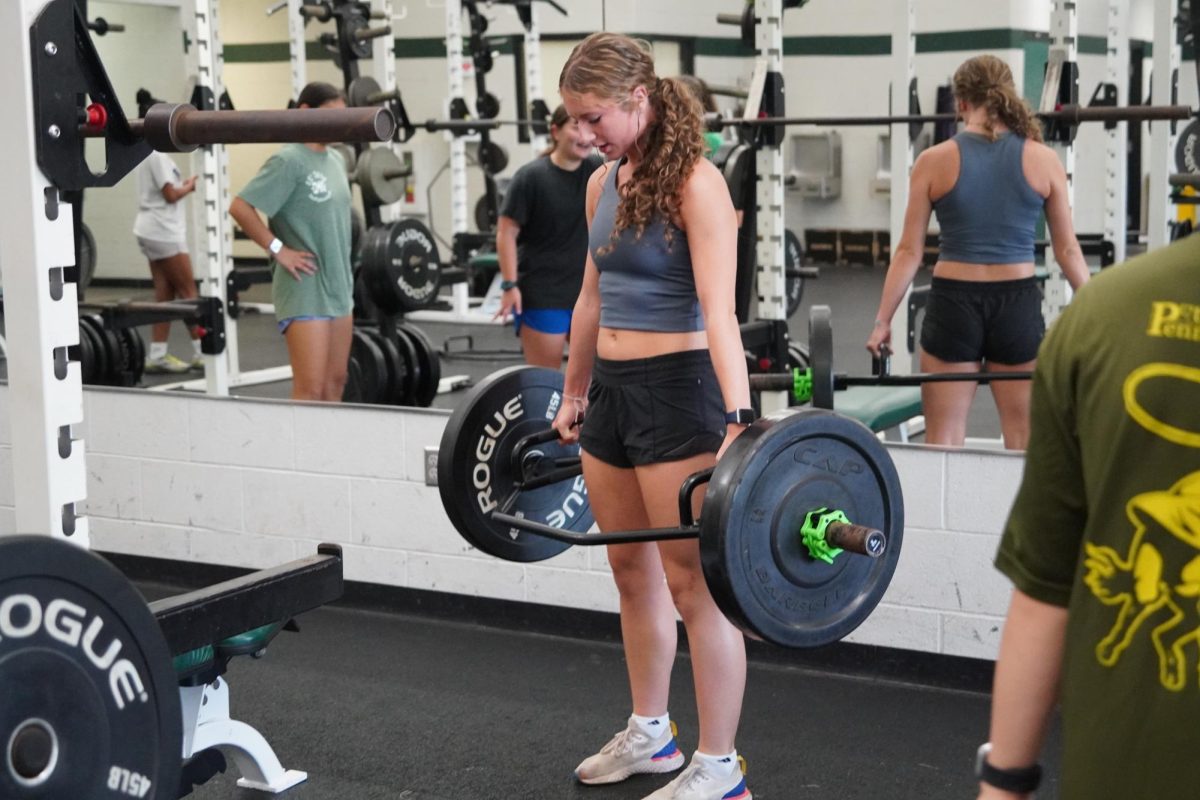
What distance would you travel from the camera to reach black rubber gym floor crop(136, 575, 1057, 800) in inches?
110

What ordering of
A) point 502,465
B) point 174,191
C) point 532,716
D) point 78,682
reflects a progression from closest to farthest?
point 78,682, point 502,465, point 532,716, point 174,191

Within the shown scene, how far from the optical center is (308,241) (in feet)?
14.1

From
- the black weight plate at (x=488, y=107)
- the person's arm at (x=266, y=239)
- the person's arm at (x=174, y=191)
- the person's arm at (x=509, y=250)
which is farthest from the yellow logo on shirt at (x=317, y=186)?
the black weight plate at (x=488, y=107)

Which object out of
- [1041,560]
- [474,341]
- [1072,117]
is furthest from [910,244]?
[474,341]

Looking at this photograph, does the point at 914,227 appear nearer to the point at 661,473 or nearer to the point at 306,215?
the point at 661,473

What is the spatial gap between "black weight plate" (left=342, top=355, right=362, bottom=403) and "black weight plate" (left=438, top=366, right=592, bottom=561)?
9.70ft

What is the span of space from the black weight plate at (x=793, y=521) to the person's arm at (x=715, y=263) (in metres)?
0.15

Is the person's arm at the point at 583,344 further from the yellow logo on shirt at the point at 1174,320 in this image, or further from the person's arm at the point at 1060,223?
the yellow logo on shirt at the point at 1174,320

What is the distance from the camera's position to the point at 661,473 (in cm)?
238

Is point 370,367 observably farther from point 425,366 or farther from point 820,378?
point 820,378

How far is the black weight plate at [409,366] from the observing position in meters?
5.70

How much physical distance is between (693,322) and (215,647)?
935 millimetres

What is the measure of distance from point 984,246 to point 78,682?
8.49ft

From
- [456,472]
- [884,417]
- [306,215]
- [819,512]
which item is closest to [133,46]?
[306,215]
